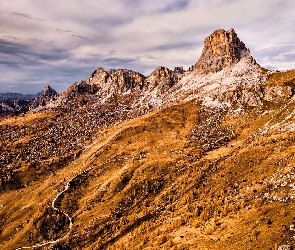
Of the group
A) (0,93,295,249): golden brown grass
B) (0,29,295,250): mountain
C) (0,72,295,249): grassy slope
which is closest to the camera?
(0,93,295,249): golden brown grass

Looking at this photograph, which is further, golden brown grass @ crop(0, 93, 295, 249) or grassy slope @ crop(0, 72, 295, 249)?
grassy slope @ crop(0, 72, 295, 249)

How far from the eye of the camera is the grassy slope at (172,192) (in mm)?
46250

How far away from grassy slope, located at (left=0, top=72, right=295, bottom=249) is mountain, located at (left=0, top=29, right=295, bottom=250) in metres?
0.31

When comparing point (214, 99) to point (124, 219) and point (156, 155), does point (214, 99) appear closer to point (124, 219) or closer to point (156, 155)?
point (156, 155)

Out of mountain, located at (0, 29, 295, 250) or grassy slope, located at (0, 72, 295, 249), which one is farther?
mountain, located at (0, 29, 295, 250)

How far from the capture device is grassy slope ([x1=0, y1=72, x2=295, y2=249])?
152 ft

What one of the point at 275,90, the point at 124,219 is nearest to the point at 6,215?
the point at 124,219

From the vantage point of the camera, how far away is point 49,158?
538 feet

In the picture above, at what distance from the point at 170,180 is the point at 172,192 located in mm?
12339

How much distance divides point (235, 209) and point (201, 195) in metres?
21.2

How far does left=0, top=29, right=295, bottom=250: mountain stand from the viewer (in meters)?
48.2

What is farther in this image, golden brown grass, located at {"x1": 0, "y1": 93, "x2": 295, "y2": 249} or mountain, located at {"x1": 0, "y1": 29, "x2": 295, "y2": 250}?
mountain, located at {"x1": 0, "y1": 29, "x2": 295, "y2": 250}

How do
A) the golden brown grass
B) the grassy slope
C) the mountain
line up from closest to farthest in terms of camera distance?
1. the golden brown grass
2. the grassy slope
3. the mountain

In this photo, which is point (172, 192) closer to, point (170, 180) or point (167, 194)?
point (167, 194)
